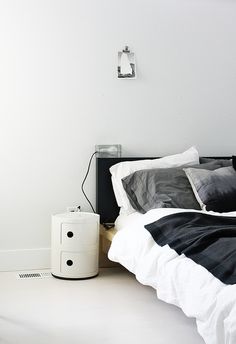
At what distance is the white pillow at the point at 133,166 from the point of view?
4445 millimetres

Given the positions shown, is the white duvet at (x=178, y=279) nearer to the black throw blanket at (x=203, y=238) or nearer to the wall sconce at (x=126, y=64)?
the black throw blanket at (x=203, y=238)

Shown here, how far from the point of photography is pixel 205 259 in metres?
2.89

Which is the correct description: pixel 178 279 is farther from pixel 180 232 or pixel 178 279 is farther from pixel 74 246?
pixel 74 246

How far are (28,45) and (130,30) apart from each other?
812mm

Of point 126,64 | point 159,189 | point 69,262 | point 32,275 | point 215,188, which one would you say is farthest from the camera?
point 126,64

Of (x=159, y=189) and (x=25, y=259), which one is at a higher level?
(x=159, y=189)

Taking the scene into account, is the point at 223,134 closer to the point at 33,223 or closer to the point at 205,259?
the point at 33,223

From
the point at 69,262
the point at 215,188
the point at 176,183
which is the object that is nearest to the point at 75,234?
the point at 69,262

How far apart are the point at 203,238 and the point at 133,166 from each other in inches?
60.5

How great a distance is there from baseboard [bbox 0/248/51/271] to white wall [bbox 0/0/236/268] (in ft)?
0.15

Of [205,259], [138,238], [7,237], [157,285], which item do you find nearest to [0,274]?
[7,237]

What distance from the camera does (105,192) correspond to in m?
4.63

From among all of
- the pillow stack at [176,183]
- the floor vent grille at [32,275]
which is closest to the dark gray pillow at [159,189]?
the pillow stack at [176,183]

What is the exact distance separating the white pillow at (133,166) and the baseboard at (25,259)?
710 millimetres
